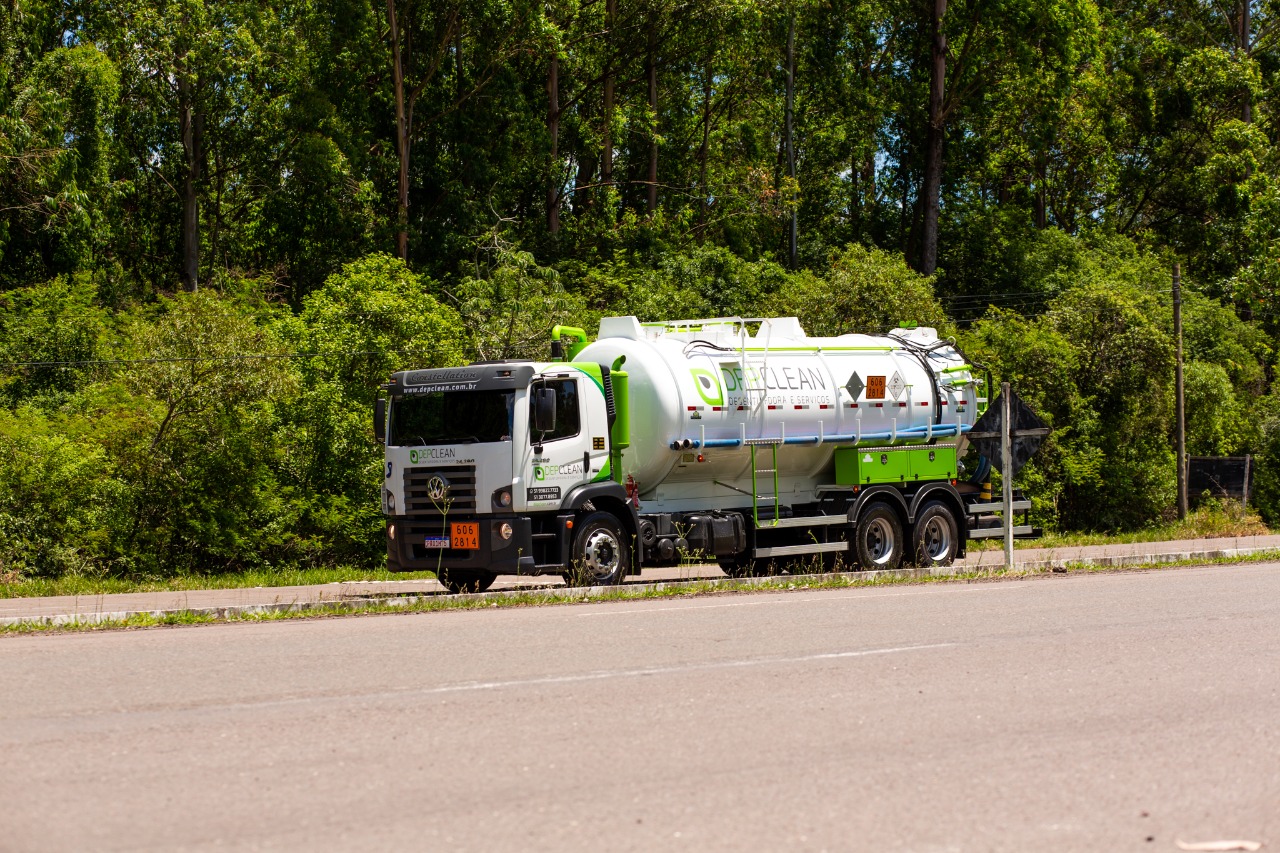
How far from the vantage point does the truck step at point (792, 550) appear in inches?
827

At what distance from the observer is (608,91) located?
46.5m

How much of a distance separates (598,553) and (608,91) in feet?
98.9

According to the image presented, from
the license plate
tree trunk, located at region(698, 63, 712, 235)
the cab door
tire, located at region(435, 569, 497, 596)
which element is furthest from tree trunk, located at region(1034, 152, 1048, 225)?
the license plate

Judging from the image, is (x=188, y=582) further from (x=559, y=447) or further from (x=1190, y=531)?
(x=1190, y=531)

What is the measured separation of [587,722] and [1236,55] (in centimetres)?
5652

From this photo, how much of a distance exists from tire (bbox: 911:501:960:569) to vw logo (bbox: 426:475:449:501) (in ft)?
25.5

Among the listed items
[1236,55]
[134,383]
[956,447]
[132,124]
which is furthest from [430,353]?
[1236,55]

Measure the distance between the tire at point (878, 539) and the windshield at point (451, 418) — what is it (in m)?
6.21

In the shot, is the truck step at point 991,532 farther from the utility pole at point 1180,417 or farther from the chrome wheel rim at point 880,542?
the utility pole at point 1180,417

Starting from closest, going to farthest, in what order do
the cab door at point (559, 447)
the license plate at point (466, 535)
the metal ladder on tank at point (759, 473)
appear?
the license plate at point (466, 535) → the cab door at point (559, 447) → the metal ladder on tank at point (759, 473)

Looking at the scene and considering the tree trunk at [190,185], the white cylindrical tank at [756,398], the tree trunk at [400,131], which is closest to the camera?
the white cylindrical tank at [756,398]

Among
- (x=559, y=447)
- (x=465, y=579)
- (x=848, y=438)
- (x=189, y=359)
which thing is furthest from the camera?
(x=189, y=359)

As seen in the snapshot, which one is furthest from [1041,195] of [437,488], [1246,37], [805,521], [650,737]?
[650,737]

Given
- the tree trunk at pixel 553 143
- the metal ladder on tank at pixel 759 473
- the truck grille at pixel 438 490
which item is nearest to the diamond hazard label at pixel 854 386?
the metal ladder on tank at pixel 759 473
